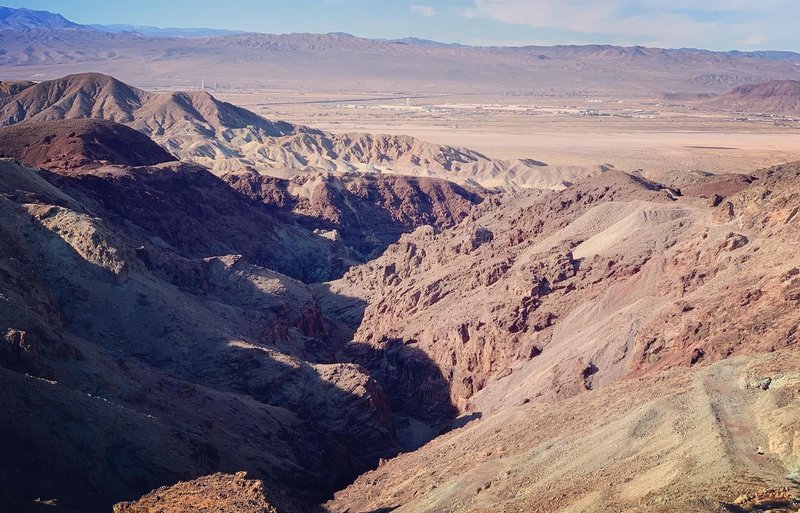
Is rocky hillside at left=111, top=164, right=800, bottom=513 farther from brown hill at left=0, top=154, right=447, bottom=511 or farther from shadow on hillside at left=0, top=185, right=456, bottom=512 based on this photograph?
brown hill at left=0, top=154, right=447, bottom=511

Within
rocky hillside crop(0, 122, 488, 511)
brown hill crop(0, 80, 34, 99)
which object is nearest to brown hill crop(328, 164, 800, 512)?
rocky hillside crop(0, 122, 488, 511)

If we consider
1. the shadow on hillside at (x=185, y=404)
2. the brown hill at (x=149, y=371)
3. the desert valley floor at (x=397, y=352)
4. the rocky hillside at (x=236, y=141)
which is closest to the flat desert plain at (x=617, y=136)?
the rocky hillside at (x=236, y=141)

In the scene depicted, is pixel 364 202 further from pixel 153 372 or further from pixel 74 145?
pixel 153 372

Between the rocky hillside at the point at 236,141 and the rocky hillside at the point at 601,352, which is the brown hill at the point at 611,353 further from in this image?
the rocky hillside at the point at 236,141

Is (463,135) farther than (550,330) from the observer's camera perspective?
Yes

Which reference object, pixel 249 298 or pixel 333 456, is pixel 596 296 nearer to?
pixel 333 456

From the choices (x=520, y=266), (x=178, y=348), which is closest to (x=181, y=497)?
(x=178, y=348)

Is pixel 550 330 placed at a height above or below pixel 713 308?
below

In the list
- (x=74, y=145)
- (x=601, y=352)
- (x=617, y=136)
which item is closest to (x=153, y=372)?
(x=601, y=352)
